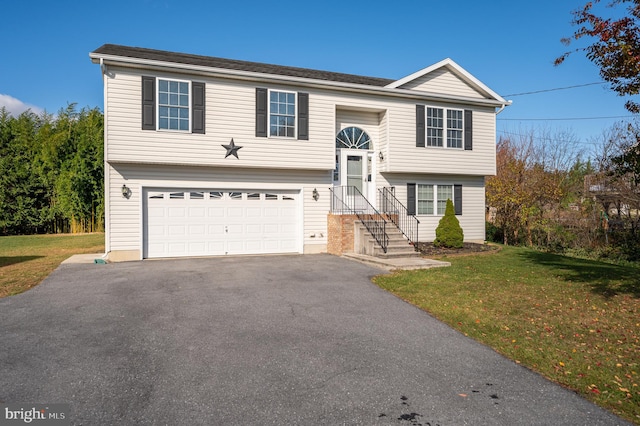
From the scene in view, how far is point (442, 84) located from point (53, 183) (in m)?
20.4

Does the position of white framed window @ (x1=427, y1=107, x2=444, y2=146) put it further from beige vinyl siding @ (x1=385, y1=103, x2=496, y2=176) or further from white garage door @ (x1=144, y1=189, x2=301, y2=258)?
white garage door @ (x1=144, y1=189, x2=301, y2=258)

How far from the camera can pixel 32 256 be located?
13102mm

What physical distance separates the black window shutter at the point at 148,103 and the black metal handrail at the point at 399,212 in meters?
8.01

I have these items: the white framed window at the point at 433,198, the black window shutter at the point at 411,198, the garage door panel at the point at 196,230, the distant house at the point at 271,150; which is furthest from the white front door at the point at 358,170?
the garage door panel at the point at 196,230

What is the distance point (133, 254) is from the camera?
1191cm

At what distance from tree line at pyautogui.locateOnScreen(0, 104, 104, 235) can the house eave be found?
476 inches

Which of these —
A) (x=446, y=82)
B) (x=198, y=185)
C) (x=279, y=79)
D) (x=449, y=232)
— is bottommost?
(x=449, y=232)

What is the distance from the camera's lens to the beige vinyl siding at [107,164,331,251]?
11.8 m

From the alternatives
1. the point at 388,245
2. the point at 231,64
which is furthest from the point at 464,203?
the point at 231,64

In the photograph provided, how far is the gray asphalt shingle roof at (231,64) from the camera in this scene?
11.9 metres

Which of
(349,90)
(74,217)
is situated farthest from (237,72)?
(74,217)

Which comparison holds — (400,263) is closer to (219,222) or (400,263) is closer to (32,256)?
(219,222)

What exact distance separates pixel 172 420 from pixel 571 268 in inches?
430

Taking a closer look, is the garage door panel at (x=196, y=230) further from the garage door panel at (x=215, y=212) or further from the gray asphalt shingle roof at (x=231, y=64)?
the gray asphalt shingle roof at (x=231, y=64)
